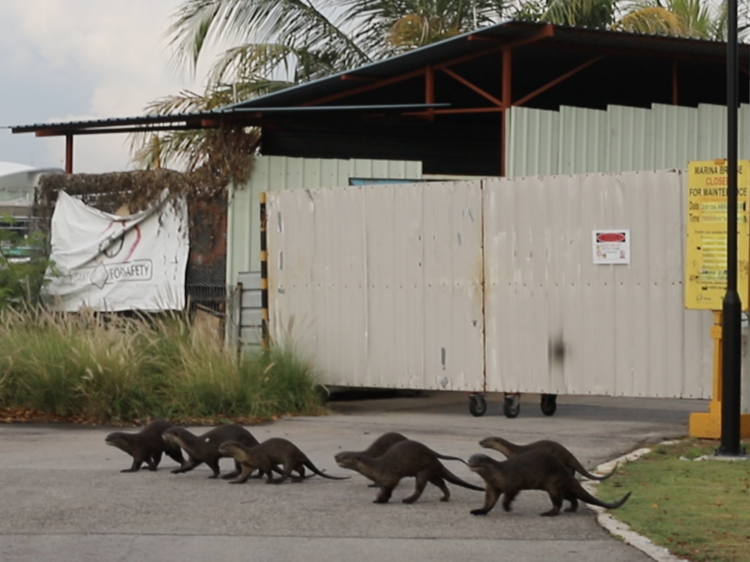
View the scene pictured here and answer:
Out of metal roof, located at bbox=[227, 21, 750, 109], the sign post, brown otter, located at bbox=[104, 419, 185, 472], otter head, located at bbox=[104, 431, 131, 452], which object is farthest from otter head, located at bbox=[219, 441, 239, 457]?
metal roof, located at bbox=[227, 21, 750, 109]

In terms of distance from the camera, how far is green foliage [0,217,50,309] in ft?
61.5

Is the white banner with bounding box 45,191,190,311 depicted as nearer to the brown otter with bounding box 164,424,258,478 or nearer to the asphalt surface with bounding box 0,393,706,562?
the asphalt surface with bounding box 0,393,706,562

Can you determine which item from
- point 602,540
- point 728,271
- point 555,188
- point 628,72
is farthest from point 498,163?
point 602,540

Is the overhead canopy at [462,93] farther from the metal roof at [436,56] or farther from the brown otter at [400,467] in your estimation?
the brown otter at [400,467]

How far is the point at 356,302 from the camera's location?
15.5 metres

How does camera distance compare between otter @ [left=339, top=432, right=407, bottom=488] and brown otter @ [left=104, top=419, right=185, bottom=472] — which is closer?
otter @ [left=339, top=432, right=407, bottom=488]

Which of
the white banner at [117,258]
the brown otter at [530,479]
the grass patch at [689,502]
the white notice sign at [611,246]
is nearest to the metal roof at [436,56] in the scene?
the white banner at [117,258]

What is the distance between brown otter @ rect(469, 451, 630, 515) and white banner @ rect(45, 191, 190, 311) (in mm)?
10112

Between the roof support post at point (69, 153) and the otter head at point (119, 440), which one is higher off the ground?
the roof support post at point (69, 153)

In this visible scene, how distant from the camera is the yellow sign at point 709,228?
12.1 metres

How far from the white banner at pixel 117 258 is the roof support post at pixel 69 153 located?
72 cm

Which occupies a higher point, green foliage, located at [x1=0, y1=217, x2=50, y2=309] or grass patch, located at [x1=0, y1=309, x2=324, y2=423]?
green foliage, located at [x1=0, y1=217, x2=50, y2=309]

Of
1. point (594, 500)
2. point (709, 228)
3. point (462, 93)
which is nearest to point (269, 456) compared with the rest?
point (594, 500)

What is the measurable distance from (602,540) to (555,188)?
6.90 metres
